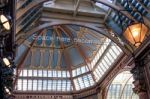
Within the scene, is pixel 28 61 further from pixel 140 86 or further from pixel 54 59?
pixel 140 86

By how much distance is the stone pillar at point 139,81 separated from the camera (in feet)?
47.2

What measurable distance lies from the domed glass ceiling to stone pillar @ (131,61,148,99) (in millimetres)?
6352

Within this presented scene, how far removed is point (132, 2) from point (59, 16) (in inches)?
161

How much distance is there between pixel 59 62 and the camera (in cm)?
2348

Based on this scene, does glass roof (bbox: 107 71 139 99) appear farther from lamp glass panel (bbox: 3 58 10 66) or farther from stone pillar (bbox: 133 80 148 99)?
lamp glass panel (bbox: 3 58 10 66)

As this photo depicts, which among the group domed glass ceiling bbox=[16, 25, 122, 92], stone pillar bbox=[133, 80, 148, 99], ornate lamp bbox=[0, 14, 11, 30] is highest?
domed glass ceiling bbox=[16, 25, 122, 92]

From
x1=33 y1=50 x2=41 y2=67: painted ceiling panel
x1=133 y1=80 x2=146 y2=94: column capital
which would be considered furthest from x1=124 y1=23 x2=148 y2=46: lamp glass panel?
x1=33 y1=50 x2=41 y2=67: painted ceiling panel

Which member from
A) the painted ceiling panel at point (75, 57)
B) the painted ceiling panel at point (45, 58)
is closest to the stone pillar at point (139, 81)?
the painted ceiling panel at point (75, 57)

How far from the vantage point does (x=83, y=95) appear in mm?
22438

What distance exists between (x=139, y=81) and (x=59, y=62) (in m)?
9.84

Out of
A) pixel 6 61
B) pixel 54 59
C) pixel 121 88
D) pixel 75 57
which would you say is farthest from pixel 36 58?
pixel 6 61

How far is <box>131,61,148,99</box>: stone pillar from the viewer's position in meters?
14.4

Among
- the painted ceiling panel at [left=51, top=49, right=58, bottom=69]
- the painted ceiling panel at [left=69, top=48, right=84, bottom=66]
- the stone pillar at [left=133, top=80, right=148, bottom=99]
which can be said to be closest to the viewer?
the stone pillar at [left=133, top=80, right=148, bottom=99]

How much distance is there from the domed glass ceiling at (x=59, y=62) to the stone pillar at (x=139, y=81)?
20.8ft
